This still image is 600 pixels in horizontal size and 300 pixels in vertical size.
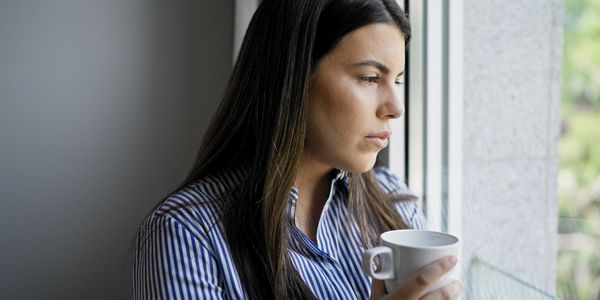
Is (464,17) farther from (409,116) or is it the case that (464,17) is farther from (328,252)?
(328,252)

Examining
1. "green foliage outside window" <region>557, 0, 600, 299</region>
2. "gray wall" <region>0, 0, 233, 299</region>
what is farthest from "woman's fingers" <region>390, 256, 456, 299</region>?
"gray wall" <region>0, 0, 233, 299</region>

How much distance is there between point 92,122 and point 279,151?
977 mm

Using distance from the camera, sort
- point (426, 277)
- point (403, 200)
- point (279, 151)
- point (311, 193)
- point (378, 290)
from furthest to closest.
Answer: point (403, 200)
point (311, 193)
point (279, 151)
point (378, 290)
point (426, 277)

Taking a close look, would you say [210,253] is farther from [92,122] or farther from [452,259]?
[92,122]

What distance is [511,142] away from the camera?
92 cm

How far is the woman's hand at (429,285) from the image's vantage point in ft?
1.96

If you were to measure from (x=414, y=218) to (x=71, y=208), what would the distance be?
3.53ft

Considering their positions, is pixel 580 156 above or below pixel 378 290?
above

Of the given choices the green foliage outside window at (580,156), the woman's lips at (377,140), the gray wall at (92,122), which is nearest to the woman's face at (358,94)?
the woman's lips at (377,140)

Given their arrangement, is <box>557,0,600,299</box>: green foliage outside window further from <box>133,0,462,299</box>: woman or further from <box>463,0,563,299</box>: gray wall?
<box>133,0,462,299</box>: woman

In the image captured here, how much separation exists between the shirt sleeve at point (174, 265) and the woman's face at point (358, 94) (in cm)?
26

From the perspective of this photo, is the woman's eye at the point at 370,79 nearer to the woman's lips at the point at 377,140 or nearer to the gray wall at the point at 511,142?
the woman's lips at the point at 377,140

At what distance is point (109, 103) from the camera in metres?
1.60

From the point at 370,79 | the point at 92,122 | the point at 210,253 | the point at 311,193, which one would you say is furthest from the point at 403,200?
the point at 92,122
